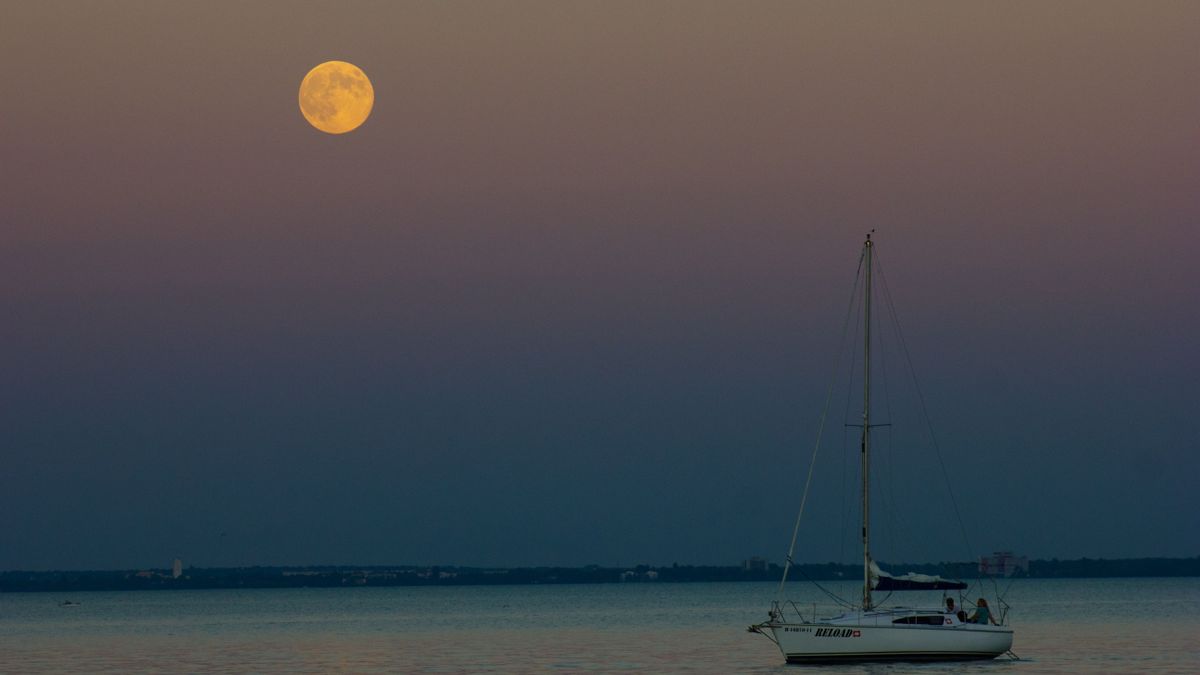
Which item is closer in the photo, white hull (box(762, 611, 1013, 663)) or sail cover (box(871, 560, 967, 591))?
white hull (box(762, 611, 1013, 663))

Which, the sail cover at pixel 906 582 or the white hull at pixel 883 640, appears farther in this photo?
the sail cover at pixel 906 582

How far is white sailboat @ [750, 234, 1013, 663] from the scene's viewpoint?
243 ft

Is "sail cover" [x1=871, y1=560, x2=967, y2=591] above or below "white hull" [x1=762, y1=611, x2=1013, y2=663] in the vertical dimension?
above

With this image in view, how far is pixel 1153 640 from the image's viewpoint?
106m

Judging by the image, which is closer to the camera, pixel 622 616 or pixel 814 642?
pixel 814 642

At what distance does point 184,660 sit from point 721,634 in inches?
1614

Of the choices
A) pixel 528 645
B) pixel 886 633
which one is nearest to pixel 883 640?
pixel 886 633

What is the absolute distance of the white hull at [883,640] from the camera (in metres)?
74.1

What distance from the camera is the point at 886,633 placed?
74.2 metres

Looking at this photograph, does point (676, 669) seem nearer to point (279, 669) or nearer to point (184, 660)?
point (279, 669)

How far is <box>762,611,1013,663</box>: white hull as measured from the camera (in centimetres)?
7406

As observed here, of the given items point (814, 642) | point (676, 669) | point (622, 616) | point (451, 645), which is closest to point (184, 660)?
point (451, 645)

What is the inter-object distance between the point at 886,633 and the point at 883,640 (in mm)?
342

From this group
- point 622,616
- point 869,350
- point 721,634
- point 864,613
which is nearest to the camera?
point 864,613
